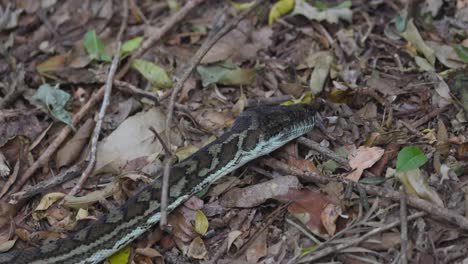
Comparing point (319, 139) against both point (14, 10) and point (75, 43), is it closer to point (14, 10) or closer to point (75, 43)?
point (75, 43)

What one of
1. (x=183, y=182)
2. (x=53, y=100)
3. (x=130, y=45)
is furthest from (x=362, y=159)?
(x=53, y=100)

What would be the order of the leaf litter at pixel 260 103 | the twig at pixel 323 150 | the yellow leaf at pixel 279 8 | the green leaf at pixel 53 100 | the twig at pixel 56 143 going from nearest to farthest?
the leaf litter at pixel 260 103 < the twig at pixel 323 150 < the twig at pixel 56 143 < the green leaf at pixel 53 100 < the yellow leaf at pixel 279 8

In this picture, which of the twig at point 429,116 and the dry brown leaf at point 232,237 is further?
the twig at point 429,116

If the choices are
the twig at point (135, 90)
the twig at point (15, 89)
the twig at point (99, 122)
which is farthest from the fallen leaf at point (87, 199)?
the twig at point (15, 89)

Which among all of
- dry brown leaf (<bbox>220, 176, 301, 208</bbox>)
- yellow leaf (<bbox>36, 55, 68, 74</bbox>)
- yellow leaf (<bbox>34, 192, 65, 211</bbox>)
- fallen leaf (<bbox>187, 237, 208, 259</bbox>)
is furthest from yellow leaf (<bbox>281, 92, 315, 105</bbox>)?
yellow leaf (<bbox>36, 55, 68, 74</bbox>)

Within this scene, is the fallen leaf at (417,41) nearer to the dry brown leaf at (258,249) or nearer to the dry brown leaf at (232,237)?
the dry brown leaf at (258,249)

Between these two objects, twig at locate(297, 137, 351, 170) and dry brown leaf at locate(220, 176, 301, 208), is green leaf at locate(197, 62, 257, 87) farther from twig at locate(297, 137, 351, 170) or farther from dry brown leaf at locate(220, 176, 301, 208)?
dry brown leaf at locate(220, 176, 301, 208)

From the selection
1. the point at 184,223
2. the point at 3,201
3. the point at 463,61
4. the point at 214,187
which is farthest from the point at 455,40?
the point at 3,201
